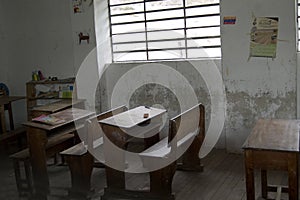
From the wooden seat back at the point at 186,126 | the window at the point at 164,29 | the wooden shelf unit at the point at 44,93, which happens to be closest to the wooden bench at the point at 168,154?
the wooden seat back at the point at 186,126

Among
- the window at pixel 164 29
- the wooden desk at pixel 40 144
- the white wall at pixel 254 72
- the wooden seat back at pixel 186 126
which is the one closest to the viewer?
the wooden seat back at pixel 186 126

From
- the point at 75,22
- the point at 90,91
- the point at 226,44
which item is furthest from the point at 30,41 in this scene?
the point at 226,44

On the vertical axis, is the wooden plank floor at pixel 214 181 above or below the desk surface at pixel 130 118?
below

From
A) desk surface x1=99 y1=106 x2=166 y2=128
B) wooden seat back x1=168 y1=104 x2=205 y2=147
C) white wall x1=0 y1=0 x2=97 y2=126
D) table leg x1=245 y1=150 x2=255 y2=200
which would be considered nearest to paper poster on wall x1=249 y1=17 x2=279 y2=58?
wooden seat back x1=168 y1=104 x2=205 y2=147

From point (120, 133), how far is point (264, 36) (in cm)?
205

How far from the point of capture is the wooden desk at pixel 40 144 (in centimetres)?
400

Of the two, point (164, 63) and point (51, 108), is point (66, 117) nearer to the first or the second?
point (51, 108)

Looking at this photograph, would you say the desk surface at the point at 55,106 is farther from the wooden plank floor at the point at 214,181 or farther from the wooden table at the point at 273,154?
the wooden table at the point at 273,154

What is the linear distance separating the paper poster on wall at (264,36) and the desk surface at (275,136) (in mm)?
1214

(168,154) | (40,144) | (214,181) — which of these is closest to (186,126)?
(168,154)

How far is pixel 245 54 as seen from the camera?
15.8 ft

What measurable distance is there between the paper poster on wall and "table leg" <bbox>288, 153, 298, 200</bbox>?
6.37ft

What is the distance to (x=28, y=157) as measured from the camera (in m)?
4.12

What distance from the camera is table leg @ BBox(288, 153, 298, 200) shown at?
298cm
